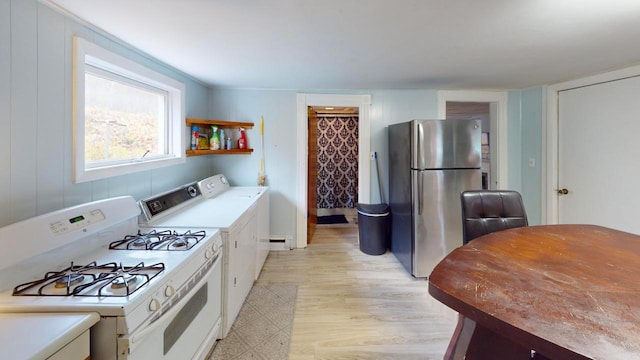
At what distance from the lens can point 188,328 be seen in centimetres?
140

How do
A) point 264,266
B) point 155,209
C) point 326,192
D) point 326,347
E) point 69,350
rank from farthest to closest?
1. point 326,192
2. point 264,266
3. point 155,209
4. point 326,347
5. point 69,350

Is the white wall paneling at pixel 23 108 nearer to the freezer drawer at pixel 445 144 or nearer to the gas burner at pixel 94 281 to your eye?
the gas burner at pixel 94 281

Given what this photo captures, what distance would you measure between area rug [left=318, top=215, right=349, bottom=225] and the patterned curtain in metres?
0.31

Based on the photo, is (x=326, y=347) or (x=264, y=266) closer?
(x=326, y=347)

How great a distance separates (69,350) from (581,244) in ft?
7.51

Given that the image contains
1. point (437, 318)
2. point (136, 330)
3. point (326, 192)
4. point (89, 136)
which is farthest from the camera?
point (326, 192)

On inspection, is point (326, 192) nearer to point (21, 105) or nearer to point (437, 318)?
point (437, 318)

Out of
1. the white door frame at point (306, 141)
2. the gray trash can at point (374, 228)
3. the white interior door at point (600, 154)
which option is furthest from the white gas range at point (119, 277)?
the white interior door at point (600, 154)

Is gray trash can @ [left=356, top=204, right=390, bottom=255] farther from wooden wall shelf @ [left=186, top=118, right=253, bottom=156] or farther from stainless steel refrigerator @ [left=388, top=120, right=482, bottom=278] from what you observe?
wooden wall shelf @ [left=186, top=118, right=253, bottom=156]

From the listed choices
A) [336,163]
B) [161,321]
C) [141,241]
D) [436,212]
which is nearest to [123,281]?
[161,321]

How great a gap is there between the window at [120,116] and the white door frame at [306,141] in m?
1.37

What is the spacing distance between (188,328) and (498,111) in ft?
13.3

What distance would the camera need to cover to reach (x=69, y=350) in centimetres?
84

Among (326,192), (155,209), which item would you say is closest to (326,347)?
(155,209)
